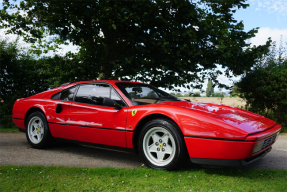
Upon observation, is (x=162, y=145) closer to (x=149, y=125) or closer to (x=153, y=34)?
(x=149, y=125)

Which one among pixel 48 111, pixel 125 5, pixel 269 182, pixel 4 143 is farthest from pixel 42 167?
pixel 125 5

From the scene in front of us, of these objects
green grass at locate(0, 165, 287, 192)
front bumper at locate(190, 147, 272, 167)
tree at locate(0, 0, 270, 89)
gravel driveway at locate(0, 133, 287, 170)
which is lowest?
gravel driveway at locate(0, 133, 287, 170)

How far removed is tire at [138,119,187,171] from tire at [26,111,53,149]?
7.36 feet

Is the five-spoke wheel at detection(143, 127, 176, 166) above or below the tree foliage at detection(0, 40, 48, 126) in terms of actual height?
below

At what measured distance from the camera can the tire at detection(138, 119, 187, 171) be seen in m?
3.21

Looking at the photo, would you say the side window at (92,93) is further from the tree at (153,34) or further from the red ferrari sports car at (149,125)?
the tree at (153,34)

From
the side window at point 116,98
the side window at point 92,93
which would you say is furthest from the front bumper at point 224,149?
the side window at point 92,93

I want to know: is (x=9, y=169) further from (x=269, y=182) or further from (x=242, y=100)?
(x=242, y=100)

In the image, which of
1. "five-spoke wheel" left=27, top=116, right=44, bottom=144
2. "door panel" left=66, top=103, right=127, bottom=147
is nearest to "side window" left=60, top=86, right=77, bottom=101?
"door panel" left=66, top=103, right=127, bottom=147

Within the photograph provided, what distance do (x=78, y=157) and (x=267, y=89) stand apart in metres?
6.58

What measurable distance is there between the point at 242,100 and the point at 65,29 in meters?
6.78

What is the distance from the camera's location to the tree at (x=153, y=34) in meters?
7.25

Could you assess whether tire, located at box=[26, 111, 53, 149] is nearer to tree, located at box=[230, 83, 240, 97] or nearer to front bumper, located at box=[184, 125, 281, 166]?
front bumper, located at box=[184, 125, 281, 166]

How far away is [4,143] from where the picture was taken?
549 centimetres
